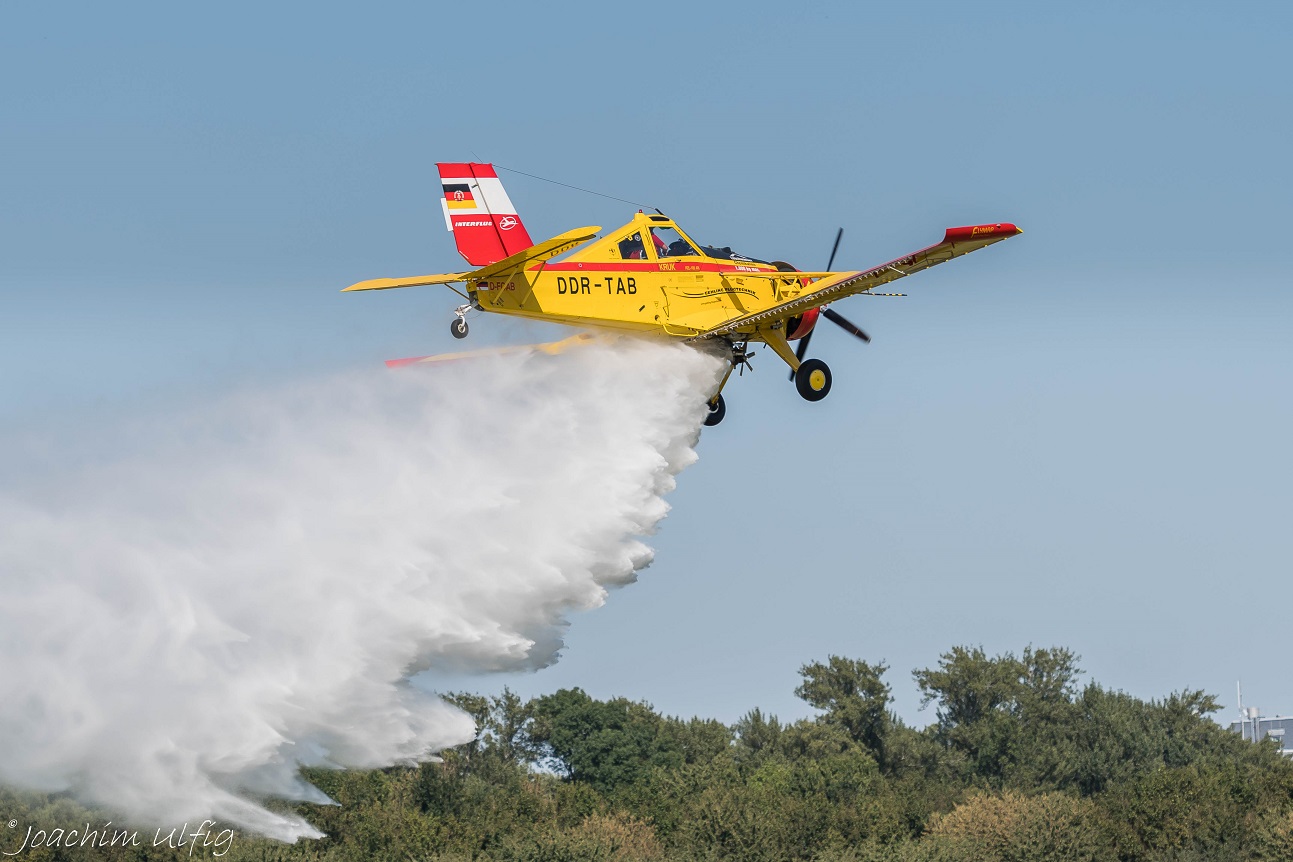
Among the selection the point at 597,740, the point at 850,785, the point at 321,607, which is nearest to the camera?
the point at 321,607

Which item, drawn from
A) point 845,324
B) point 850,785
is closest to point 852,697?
point 850,785

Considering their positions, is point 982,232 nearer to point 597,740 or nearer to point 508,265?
point 508,265

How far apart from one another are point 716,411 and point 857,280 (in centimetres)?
409

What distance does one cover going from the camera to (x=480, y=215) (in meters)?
35.9

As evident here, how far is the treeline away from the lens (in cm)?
8044

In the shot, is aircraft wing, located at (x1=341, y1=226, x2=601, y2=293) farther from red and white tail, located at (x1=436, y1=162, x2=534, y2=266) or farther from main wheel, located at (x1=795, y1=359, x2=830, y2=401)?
main wheel, located at (x1=795, y1=359, x2=830, y2=401)

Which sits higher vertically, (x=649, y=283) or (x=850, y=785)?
(x=850, y=785)

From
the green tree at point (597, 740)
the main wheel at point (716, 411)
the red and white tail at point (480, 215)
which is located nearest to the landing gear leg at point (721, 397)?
the main wheel at point (716, 411)

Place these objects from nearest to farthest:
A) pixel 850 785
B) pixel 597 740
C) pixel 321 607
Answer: pixel 321 607
pixel 850 785
pixel 597 740

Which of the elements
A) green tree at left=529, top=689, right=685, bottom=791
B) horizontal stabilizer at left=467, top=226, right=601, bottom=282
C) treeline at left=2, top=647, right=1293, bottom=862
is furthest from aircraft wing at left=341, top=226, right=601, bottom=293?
green tree at left=529, top=689, right=685, bottom=791

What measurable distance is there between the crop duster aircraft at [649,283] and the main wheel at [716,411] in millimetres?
20

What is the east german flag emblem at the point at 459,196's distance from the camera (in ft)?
118

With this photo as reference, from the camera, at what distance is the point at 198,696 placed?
1240 inches

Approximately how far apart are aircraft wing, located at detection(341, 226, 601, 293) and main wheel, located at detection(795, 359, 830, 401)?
5804 mm
